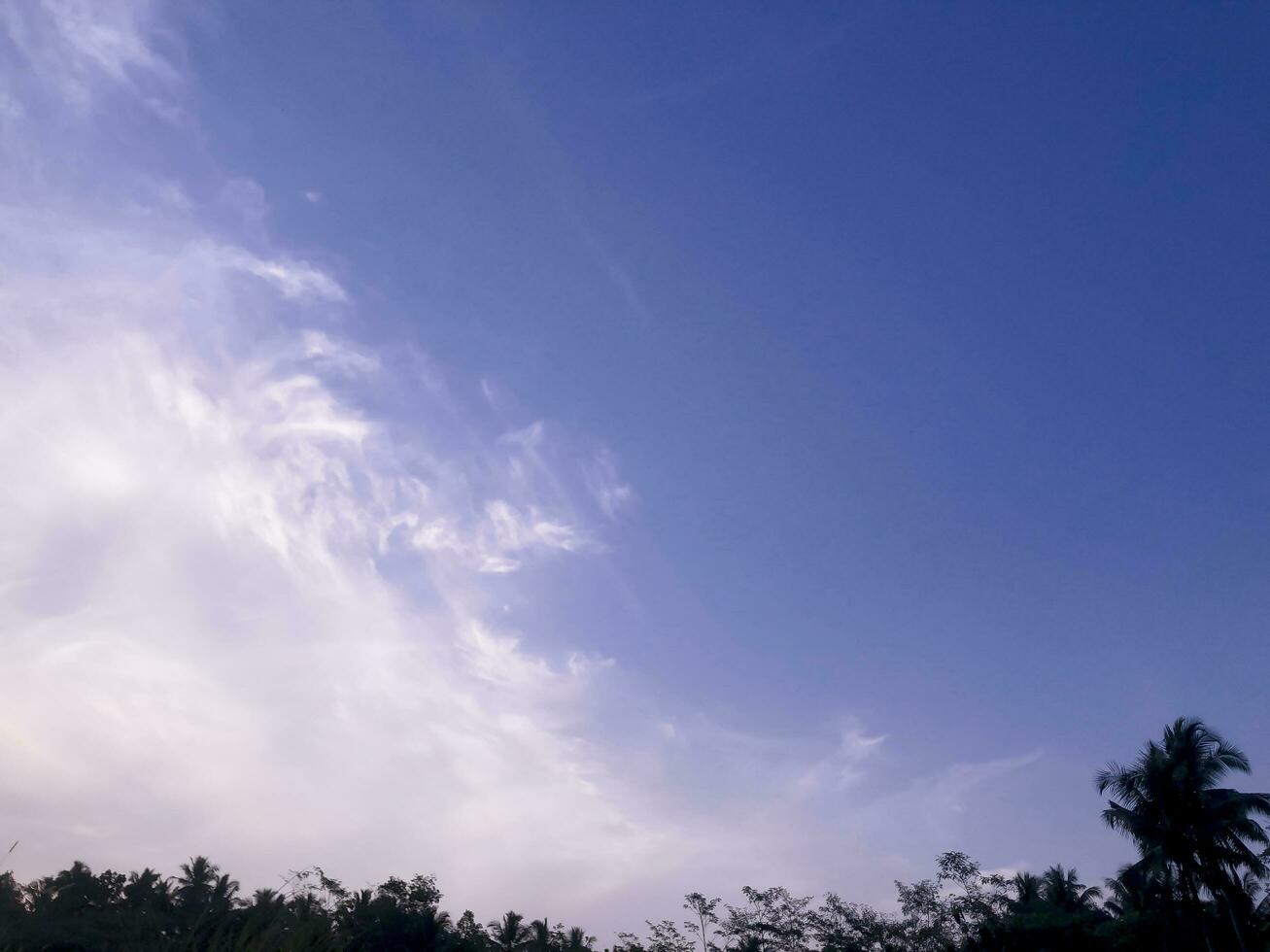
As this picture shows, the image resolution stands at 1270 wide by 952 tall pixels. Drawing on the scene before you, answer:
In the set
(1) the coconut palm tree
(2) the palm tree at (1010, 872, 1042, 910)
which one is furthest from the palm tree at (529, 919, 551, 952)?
(2) the palm tree at (1010, 872, 1042, 910)

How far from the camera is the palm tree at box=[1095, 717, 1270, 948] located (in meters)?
31.9

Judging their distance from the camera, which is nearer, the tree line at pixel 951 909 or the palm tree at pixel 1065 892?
the tree line at pixel 951 909

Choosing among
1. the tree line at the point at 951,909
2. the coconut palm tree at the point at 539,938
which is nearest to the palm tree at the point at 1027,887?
the tree line at the point at 951,909

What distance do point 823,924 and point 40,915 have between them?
1937 inches

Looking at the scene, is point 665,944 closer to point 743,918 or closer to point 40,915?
point 743,918

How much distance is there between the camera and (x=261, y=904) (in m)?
13.4

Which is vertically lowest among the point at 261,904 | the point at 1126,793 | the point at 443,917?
the point at 261,904

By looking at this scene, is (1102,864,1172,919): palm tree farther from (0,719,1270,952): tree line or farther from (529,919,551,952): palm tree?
(529,919,551,952): palm tree

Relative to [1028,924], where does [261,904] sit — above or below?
below

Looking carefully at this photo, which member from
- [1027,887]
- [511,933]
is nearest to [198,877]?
[511,933]

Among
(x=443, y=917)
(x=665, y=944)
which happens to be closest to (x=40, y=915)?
(x=443, y=917)

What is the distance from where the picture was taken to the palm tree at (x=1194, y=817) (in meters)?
31.9

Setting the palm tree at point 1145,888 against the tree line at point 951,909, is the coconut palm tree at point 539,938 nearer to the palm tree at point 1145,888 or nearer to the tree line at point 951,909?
the tree line at point 951,909

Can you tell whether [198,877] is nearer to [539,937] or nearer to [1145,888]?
[539,937]
